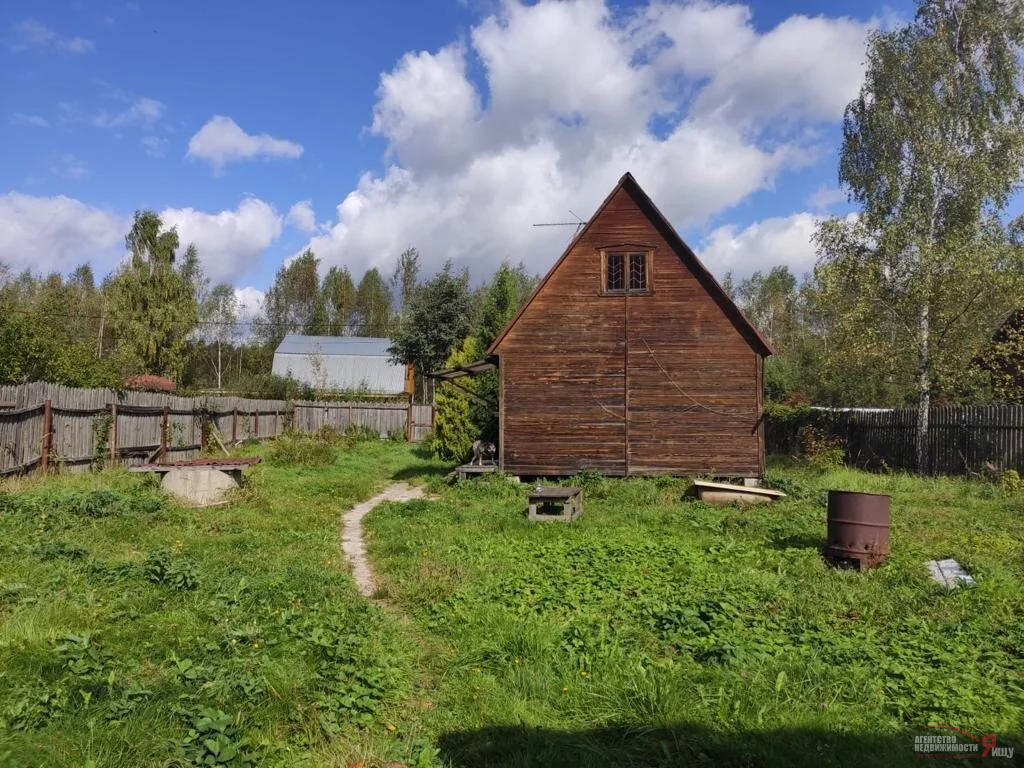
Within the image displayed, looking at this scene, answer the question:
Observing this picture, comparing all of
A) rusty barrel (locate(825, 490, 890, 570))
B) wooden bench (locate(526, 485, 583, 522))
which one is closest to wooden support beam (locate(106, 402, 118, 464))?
wooden bench (locate(526, 485, 583, 522))

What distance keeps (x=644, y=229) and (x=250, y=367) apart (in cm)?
4601

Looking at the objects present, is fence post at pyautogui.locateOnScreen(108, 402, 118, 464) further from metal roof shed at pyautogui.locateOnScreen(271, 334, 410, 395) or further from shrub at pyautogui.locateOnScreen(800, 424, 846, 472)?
metal roof shed at pyautogui.locateOnScreen(271, 334, 410, 395)

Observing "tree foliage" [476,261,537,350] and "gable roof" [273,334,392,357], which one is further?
"gable roof" [273,334,392,357]

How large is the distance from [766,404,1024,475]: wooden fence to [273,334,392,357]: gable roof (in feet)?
125

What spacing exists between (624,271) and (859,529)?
33.1 feet

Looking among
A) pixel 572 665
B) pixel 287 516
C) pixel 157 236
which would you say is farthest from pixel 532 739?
pixel 157 236

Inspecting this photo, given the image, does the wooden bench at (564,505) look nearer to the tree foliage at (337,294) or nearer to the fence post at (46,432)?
the fence post at (46,432)

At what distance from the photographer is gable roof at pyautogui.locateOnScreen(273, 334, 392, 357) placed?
5375 centimetres

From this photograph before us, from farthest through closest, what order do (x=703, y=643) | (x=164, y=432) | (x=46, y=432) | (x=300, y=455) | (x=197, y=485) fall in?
1. (x=300, y=455)
2. (x=164, y=432)
3. (x=46, y=432)
4. (x=197, y=485)
5. (x=703, y=643)

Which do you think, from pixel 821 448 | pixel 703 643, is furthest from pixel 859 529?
pixel 821 448

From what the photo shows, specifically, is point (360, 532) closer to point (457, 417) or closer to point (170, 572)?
point (170, 572)

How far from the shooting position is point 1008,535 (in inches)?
383

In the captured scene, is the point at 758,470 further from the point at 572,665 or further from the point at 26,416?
the point at 26,416

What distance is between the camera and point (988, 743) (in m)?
3.93
